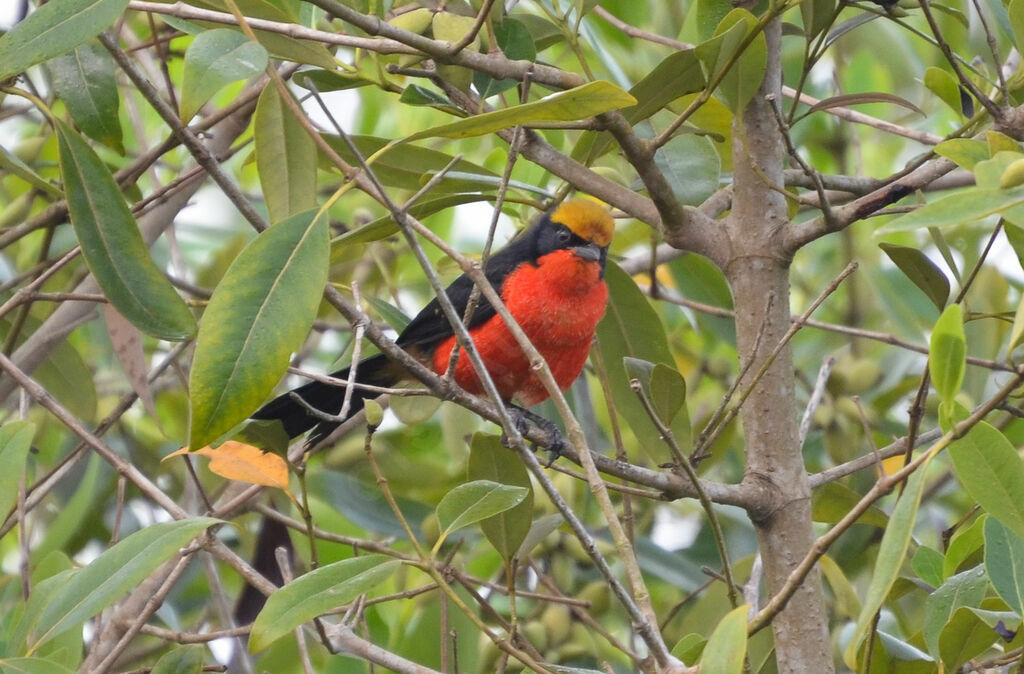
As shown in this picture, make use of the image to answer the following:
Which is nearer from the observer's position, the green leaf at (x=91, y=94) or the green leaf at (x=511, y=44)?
the green leaf at (x=511, y=44)

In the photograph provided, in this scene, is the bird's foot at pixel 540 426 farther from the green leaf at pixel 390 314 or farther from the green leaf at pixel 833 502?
the green leaf at pixel 833 502

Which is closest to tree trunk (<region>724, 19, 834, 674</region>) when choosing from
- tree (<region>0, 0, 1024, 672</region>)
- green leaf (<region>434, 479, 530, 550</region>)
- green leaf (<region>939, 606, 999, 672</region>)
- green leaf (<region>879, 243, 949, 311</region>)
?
tree (<region>0, 0, 1024, 672</region>)

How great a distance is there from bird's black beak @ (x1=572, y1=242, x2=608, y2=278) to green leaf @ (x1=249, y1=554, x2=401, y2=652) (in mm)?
2033

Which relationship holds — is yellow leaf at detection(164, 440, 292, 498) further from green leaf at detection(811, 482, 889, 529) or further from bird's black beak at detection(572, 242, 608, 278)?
bird's black beak at detection(572, 242, 608, 278)

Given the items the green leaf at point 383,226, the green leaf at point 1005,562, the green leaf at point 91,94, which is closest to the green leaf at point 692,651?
the green leaf at point 1005,562

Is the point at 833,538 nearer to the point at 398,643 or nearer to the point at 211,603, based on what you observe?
the point at 398,643

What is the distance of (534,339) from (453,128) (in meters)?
1.90

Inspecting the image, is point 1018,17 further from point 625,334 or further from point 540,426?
point 540,426

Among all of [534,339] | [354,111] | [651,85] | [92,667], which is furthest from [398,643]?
[354,111]

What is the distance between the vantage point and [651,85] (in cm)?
258

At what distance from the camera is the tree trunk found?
2.46 m

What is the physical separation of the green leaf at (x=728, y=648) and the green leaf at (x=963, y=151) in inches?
30.9

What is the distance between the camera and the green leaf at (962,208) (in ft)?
4.92

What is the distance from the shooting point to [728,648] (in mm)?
1655
